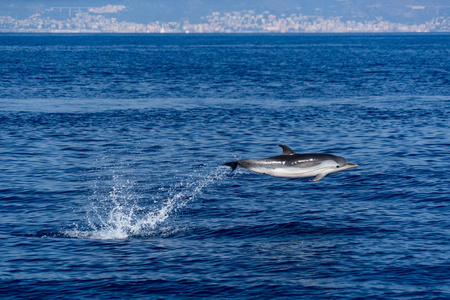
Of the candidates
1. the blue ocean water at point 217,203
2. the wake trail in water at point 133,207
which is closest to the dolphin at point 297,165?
the blue ocean water at point 217,203

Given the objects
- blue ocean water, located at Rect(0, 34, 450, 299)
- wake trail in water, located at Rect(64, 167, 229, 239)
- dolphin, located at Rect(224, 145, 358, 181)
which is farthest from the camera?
wake trail in water, located at Rect(64, 167, 229, 239)

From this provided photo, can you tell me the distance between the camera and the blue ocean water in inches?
794

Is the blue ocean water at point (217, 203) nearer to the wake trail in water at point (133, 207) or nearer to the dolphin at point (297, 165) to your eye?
the wake trail in water at point (133, 207)

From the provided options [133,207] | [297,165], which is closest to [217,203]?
[133,207]

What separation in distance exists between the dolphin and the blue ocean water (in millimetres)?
2664

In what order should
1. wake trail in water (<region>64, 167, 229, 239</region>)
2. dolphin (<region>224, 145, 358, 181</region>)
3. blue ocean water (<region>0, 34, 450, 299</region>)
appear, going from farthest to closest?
wake trail in water (<region>64, 167, 229, 239</region>) < dolphin (<region>224, 145, 358, 181</region>) < blue ocean water (<region>0, 34, 450, 299</region>)

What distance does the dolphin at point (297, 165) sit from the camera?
2080cm

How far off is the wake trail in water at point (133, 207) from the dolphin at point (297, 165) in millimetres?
5996

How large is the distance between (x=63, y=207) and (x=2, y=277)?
8.05 m

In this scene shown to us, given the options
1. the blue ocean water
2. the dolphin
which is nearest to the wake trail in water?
the blue ocean water

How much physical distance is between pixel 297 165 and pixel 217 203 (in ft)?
27.0

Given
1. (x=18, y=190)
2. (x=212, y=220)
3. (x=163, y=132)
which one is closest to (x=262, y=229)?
(x=212, y=220)

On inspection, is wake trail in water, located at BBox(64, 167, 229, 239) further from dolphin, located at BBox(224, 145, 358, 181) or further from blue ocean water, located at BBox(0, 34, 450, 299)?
dolphin, located at BBox(224, 145, 358, 181)

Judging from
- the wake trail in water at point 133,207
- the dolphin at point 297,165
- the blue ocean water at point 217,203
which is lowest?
the wake trail in water at point 133,207
